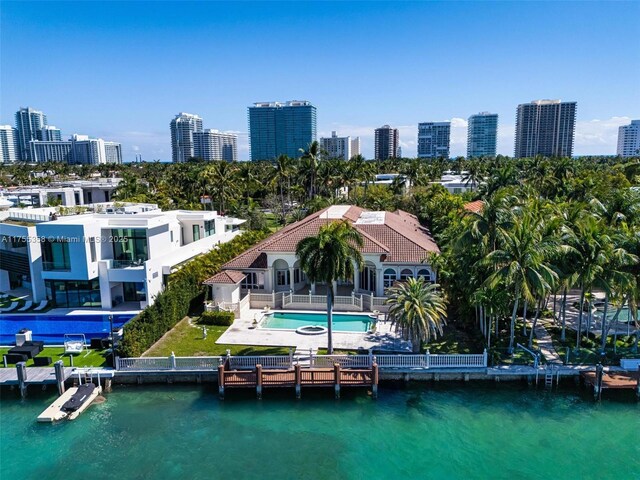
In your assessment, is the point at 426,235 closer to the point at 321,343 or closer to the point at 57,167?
the point at 321,343

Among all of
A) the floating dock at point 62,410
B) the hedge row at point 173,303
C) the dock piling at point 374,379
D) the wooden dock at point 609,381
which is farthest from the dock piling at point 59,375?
the wooden dock at point 609,381

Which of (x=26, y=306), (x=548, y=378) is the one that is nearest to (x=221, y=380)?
(x=548, y=378)

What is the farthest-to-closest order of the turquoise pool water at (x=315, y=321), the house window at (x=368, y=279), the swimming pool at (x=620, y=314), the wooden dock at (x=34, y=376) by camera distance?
the house window at (x=368, y=279) → the swimming pool at (x=620, y=314) → the turquoise pool water at (x=315, y=321) → the wooden dock at (x=34, y=376)

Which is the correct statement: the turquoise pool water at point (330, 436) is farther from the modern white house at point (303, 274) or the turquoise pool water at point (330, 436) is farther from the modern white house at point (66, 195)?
the modern white house at point (66, 195)

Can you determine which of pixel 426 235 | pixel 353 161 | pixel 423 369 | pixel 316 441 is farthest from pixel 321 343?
pixel 353 161

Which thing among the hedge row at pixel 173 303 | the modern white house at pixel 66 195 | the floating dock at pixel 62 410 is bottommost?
the floating dock at pixel 62 410

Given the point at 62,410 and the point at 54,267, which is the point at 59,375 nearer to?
the point at 62,410

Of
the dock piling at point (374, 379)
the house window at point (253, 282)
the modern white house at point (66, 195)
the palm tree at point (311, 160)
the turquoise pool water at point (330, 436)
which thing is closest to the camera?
the turquoise pool water at point (330, 436)
